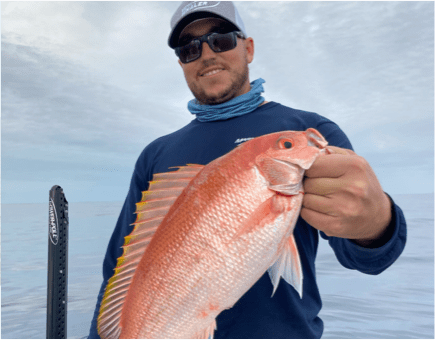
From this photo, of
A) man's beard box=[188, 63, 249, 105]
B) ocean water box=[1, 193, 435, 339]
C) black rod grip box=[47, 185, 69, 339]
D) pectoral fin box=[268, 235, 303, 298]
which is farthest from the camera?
ocean water box=[1, 193, 435, 339]

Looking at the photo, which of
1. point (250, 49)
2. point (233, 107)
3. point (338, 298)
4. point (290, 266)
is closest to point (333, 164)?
point (290, 266)

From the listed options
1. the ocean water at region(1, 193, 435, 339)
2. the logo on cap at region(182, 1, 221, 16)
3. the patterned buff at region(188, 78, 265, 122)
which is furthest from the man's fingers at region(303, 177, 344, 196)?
the ocean water at region(1, 193, 435, 339)

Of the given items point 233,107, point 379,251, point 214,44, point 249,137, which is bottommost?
point 379,251

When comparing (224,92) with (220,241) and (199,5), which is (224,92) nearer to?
(199,5)

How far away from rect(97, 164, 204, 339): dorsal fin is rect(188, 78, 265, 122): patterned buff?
3.01ft

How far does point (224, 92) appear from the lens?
2.18 metres

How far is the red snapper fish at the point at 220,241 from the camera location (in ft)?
3.56

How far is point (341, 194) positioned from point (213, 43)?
154cm

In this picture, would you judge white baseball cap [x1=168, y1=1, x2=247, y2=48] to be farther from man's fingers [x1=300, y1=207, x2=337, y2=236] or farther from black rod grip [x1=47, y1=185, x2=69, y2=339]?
man's fingers [x1=300, y1=207, x2=337, y2=236]

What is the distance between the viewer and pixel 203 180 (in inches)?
45.6

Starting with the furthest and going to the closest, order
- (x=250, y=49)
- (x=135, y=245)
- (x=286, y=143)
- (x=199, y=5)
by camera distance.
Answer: (x=250, y=49) → (x=199, y=5) → (x=135, y=245) → (x=286, y=143)

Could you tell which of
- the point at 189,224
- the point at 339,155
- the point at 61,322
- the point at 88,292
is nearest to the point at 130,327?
the point at 189,224

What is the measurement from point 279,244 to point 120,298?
71 cm

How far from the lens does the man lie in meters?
1.07
